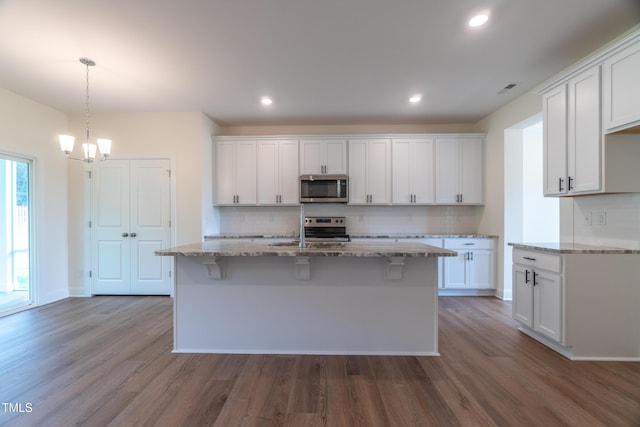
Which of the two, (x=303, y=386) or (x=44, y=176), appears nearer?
(x=303, y=386)

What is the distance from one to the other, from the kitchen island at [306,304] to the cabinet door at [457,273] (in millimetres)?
2006

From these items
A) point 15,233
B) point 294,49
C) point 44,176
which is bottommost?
point 15,233

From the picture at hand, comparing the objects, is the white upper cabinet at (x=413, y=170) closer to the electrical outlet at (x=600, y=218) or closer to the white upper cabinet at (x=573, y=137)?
the white upper cabinet at (x=573, y=137)

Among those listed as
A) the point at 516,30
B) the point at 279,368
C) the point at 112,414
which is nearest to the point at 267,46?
the point at 516,30

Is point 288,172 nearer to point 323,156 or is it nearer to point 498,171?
point 323,156

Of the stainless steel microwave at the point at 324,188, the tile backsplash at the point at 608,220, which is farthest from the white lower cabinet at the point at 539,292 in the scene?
the stainless steel microwave at the point at 324,188

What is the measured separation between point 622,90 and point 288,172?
12.3 feet

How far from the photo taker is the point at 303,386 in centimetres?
199

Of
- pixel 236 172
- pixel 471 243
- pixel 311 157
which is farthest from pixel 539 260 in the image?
pixel 236 172

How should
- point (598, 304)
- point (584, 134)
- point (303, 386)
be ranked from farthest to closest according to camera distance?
1. point (584, 134)
2. point (598, 304)
3. point (303, 386)

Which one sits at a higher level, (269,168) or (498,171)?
(269,168)

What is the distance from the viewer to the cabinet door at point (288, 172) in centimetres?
461

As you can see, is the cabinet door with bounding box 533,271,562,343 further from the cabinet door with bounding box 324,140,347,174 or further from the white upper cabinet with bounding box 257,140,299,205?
the white upper cabinet with bounding box 257,140,299,205

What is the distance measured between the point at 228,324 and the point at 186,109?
3.21 meters
